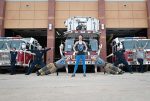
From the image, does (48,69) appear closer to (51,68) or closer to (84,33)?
(51,68)

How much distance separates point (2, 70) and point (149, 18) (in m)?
15.0

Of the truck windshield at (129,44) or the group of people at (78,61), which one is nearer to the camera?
the group of people at (78,61)

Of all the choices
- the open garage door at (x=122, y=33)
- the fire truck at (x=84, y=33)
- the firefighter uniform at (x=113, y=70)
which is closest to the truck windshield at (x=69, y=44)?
the fire truck at (x=84, y=33)

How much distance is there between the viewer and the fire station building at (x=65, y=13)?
28438mm

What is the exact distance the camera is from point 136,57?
19.3 meters

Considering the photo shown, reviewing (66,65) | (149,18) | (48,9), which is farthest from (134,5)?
(66,65)

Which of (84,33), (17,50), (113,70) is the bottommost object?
(113,70)

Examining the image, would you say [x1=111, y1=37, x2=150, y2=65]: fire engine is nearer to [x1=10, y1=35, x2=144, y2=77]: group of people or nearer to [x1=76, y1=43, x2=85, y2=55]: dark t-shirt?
[x1=10, y1=35, x2=144, y2=77]: group of people

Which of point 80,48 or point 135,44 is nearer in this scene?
point 80,48

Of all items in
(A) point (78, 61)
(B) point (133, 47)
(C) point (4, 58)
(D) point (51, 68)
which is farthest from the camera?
(B) point (133, 47)

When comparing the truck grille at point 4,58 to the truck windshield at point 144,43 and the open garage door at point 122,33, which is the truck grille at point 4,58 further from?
the open garage door at point 122,33

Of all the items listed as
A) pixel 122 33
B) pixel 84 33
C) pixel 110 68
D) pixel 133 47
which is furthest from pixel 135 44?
pixel 122 33

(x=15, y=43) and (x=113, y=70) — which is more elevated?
(x=15, y=43)

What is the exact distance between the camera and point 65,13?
28547 millimetres
